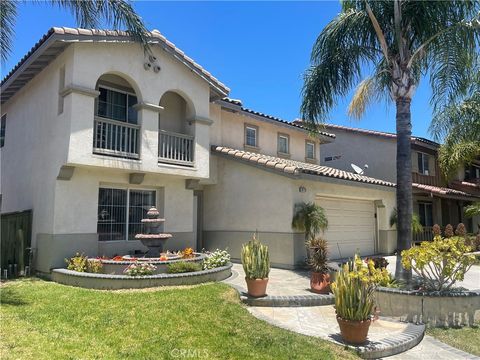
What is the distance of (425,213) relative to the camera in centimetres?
2686

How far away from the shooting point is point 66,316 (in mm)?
7727

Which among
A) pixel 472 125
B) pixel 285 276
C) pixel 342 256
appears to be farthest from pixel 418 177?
pixel 285 276

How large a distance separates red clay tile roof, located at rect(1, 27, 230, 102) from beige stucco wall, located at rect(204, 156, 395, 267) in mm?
3434

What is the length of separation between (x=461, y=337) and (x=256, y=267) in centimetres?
451

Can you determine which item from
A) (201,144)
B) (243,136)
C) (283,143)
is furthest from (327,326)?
(283,143)

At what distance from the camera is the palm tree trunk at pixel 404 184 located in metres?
10.5

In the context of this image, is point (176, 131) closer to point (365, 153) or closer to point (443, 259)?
point (443, 259)

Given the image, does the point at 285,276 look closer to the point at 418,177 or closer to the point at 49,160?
the point at 49,160

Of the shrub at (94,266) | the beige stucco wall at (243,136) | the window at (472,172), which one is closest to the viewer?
the shrub at (94,266)

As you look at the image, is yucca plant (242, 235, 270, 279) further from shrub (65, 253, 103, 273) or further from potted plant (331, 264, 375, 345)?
shrub (65, 253, 103, 273)

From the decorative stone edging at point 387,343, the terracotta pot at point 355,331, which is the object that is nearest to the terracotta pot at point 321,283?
the decorative stone edging at point 387,343

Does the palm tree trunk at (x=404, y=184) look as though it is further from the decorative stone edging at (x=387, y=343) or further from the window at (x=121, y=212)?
the window at (x=121, y=212)

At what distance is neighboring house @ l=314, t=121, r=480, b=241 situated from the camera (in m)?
24.8

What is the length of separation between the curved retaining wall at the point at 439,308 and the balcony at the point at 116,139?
9040 millimetres
